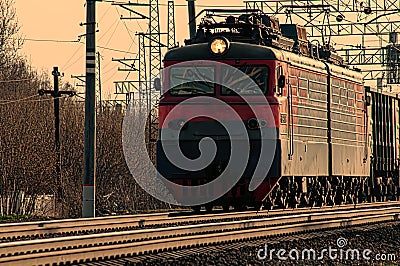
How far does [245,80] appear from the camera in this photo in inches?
863

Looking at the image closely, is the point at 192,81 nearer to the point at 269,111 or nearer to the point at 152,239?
the point at 269,111

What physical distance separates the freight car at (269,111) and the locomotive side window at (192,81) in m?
0.02

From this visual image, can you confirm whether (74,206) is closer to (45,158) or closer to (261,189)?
(45,158)

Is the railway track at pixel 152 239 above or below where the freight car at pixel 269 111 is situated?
below

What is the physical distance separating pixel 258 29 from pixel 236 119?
9.01 feet

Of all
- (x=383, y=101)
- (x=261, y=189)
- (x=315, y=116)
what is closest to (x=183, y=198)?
(x=261, y=189)

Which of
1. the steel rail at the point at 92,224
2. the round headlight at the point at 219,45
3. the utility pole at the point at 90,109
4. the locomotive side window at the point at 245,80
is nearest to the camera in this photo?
the steel rail at the point at 92,224

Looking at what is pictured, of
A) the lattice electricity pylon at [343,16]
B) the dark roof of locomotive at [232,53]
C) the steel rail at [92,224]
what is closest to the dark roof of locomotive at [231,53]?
the dark roof of locomotive at [232,53]

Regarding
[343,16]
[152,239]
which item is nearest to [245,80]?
[152,239]

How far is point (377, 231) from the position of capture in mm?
18797

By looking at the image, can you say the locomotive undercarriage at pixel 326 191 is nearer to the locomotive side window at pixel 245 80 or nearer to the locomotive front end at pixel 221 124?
the locomotive front end at pixel 221 124

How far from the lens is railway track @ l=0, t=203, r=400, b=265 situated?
12797 millimetres

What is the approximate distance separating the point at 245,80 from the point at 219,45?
34.2 inches

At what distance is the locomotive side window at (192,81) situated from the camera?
71.7 ft
